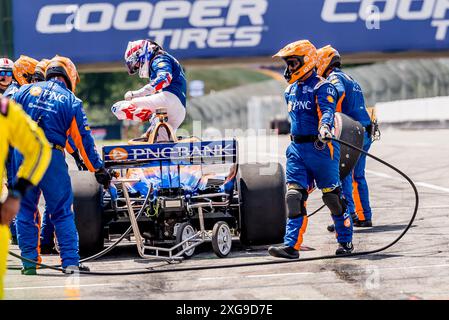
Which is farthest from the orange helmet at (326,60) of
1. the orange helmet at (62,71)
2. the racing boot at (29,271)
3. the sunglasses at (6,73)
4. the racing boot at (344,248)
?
the racing boot at (29,271)

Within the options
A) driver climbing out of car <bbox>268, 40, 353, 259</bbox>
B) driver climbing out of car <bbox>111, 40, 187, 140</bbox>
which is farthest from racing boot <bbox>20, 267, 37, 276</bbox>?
driver climbing out of car <bbox>111, 40, 187, 140</bbox>

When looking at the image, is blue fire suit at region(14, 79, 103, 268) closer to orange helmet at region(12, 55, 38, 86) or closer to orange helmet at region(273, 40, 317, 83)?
orange helmet at region(273, 40, 317, 83)

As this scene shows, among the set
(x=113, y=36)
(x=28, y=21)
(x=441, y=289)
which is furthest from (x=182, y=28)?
(x=441, y=289)

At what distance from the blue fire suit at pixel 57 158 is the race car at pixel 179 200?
0.81 meters

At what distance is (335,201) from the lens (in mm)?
9406

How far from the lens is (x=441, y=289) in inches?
290

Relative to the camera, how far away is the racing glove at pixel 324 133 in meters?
8.88

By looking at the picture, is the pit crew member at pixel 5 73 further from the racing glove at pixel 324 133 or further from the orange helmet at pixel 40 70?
the racing glove at pixel 324 133

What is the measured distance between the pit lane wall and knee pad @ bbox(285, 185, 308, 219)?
22.9 metres

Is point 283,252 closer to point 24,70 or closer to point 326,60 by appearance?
point 326,60

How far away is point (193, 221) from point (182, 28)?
2244 cm

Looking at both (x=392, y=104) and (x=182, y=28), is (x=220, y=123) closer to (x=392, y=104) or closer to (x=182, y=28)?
(x=392, y=104)

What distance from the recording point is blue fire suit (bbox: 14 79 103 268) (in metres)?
8.54

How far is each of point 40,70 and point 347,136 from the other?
3108mm
